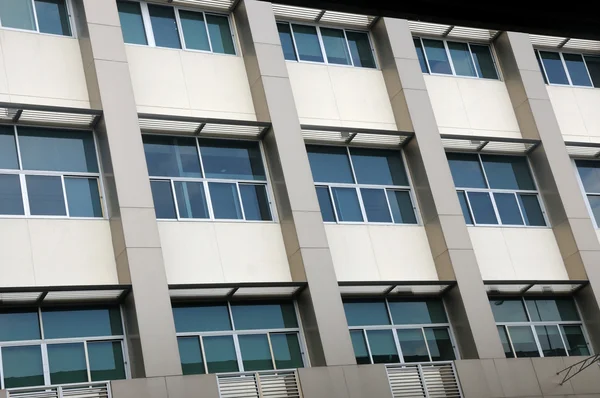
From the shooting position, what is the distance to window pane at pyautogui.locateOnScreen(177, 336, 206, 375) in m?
20.8

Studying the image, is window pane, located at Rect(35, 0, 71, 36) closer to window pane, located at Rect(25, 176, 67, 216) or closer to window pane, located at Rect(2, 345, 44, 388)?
window pane, located at Rect(25, 176, 67, 216)

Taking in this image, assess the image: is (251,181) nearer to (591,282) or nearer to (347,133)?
(347,133)

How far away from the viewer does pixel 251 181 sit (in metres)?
24.1

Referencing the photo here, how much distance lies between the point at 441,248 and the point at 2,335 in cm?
1121

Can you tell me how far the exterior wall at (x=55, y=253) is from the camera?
19.9m

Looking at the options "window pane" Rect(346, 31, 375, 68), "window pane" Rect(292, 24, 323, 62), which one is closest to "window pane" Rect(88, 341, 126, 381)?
"window pane" Rect(292, 24, 323, 62)

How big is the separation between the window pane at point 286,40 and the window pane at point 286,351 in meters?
8.14

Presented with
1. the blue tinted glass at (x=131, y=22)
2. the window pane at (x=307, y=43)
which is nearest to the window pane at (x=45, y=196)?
the blue tinted glass at (x=131, y=22)

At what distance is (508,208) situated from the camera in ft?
89.9

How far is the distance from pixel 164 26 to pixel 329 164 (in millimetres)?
5723

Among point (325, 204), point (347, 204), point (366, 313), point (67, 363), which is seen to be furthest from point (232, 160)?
point (67, 363)

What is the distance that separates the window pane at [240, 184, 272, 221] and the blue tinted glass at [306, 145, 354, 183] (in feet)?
5.63

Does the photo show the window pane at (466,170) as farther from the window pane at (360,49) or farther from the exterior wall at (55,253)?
the exterior wall at (55,253)

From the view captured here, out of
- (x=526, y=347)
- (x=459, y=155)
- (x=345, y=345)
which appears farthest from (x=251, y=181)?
(x=526, y=347)
